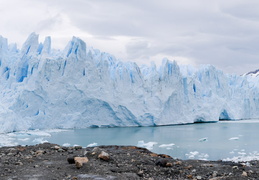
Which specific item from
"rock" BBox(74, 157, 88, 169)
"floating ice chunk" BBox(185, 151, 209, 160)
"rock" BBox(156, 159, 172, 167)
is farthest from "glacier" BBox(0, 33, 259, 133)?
"rock" BBox(156, 159, 172, 167)

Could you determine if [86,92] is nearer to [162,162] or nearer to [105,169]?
[162,162]

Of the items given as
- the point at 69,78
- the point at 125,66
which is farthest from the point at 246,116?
the point at 69,78

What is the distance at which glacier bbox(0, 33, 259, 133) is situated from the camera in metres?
20.1

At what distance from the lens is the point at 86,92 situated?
21.0m

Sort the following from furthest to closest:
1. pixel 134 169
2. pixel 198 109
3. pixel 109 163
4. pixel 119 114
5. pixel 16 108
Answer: pixel 198 109, pixel 119 114, pixel 16 108, pixel 109 163, pixel 134 169

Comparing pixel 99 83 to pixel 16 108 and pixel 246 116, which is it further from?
pixel 246 116

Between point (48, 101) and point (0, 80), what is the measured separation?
326 cm

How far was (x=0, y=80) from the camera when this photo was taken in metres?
20.5

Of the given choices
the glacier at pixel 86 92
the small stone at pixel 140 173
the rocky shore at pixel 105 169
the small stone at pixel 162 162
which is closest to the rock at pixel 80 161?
the rocky shore at pixel 105 169

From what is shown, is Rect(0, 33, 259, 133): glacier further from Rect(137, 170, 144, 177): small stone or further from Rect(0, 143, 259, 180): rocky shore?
Rect(137, 170, 144, 177): small stone

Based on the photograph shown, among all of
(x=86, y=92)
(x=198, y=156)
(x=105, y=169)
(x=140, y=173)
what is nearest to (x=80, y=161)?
(x=105, y=169)

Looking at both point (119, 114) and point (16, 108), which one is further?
point (119, 114)

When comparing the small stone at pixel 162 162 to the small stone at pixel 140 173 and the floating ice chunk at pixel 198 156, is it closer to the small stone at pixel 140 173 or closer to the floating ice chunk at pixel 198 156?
the small stone at pixel 140 173

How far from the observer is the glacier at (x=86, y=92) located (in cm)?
2008
